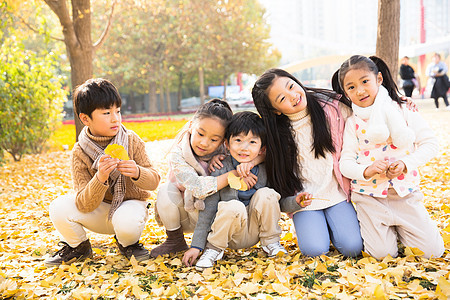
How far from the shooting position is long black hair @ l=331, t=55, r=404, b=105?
2566 millimetres

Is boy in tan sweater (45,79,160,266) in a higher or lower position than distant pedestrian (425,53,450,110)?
lower

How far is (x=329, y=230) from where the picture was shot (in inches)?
110

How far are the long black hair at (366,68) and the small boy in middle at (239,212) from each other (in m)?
0.59

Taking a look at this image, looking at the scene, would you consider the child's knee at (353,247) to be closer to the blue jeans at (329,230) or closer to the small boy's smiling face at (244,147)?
the blue jeans at (329,230)

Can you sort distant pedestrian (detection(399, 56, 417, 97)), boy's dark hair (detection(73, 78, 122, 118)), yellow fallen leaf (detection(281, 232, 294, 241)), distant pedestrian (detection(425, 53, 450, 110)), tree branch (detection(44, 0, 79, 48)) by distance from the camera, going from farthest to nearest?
distant pedestrian (detection(425, 53, 450, 110)) → distant pedestrian (detection(399, 56, 417, 97)) → tree branch (detection(44, 0, 79, 48)) → yellow fallen leaf (detection(281, 232, 294, 241)) → boy's dark hair (detection(73, 78, 122, 118))

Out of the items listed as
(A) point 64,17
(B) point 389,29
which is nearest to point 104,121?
(B) point 389,29

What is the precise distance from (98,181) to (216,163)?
708mm

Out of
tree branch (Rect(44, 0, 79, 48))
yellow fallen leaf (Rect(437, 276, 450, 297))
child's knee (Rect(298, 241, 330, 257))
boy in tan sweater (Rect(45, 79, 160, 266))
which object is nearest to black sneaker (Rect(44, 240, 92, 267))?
boy in tan sweater (Rect(45, 79, 160, 266))

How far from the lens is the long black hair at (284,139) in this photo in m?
2.72

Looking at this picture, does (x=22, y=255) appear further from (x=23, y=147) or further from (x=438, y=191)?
(x=23, y=147)

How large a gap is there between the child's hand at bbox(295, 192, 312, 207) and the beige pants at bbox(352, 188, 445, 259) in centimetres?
35

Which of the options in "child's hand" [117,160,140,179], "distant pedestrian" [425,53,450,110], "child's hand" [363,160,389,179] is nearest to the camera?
"child's hand" [363,160,389,179]

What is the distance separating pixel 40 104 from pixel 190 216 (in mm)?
5743

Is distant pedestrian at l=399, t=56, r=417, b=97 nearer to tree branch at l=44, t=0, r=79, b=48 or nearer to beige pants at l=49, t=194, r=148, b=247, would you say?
tree branch at l=44, t=0, r=79, b=48
